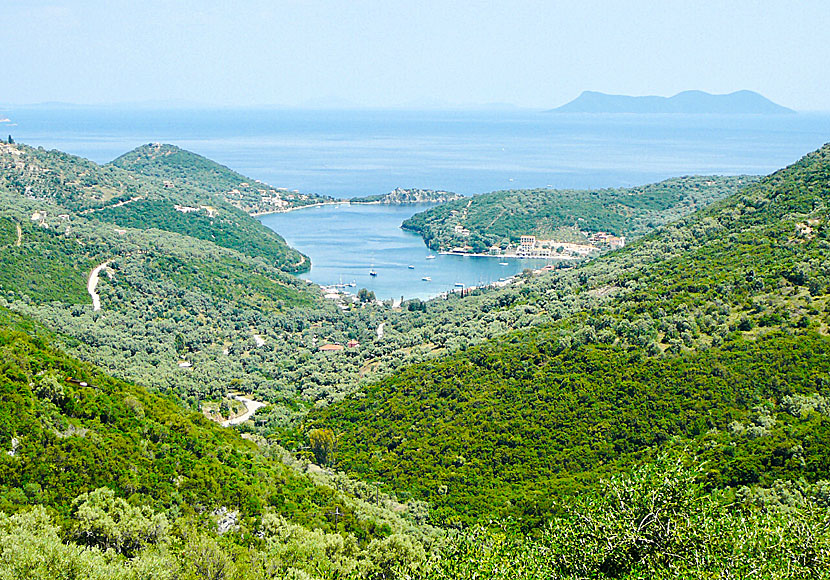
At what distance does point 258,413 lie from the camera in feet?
119

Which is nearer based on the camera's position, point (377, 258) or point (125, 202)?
point (125, 202)

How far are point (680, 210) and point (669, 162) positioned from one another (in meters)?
99.5

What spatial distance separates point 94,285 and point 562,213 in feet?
210

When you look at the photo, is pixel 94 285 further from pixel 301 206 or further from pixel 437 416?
pixel 301 206

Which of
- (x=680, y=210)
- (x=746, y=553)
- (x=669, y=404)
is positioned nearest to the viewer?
(x=746, y=553)

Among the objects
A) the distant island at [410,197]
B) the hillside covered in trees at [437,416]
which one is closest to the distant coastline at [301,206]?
the distant island at [410,197]

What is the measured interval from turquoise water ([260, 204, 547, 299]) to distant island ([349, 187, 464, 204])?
9.93 meters

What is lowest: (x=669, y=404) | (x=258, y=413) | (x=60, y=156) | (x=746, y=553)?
(x=258, y=413)

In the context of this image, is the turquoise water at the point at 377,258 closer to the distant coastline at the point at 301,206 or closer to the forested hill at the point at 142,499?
the distant coastline at the point at 301,206

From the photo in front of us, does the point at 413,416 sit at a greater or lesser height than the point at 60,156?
lesser

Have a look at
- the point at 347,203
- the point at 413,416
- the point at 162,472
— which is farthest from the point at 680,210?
the point at 162,472

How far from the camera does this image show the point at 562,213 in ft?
319

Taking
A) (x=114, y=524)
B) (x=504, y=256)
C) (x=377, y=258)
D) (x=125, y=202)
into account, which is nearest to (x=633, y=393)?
(x=114, y=524)

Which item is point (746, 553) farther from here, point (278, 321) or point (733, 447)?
point (278, 321)
